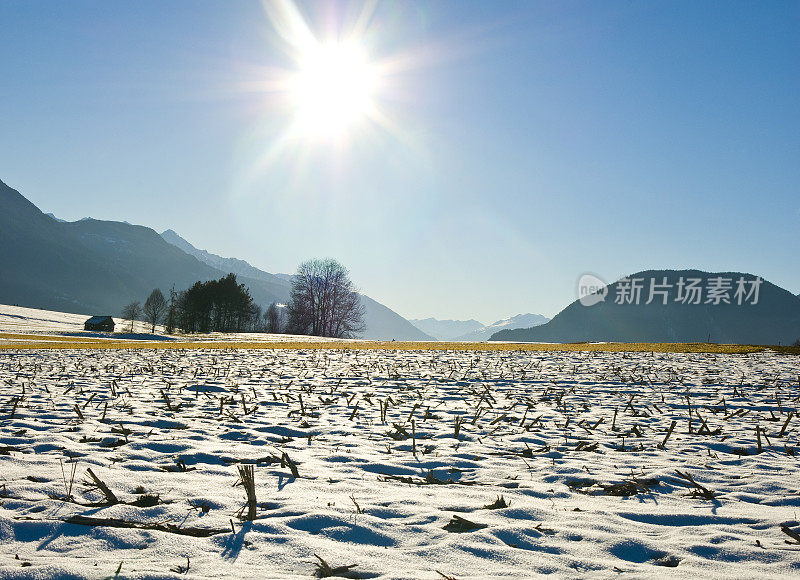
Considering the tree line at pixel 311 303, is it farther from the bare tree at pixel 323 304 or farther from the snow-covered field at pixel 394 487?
the snow-covered field at pixel 394 487

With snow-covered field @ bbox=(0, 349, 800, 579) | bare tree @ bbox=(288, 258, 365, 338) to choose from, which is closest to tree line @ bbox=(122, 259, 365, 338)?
bare tree @ bbox=(288, 258, 365, 338)

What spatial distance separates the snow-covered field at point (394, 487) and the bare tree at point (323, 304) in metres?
62.0

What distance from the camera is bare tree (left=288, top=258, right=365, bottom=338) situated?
7025 centimetres

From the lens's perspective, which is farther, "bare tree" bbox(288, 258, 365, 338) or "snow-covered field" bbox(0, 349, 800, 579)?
"bare tree" bbox(288, 258, 365, 338)

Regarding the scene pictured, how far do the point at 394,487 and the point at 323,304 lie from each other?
67718 mm

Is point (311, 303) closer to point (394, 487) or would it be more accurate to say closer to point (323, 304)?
point (323, 304)

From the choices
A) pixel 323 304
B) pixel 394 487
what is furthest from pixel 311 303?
pixel 394 487

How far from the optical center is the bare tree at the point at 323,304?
230 feet

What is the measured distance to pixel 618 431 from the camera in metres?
6.22

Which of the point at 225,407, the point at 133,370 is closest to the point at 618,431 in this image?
the point at 225,407

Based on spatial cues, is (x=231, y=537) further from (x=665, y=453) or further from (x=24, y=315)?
(x=24, y=315)

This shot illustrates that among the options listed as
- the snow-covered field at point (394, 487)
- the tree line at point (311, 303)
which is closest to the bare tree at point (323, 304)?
the tree line at point (311, 303)

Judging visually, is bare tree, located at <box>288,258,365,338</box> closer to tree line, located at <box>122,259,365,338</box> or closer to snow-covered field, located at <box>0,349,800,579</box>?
tree line, located at <box>122,259,365,338</box>

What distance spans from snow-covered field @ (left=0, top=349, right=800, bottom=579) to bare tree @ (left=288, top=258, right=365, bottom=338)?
62036 millimetres
